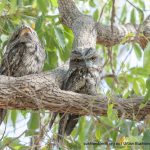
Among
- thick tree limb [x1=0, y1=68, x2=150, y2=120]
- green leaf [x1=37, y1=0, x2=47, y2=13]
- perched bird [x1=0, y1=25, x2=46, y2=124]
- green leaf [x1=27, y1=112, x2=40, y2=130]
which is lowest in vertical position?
green leaf [x1=27, y1=112, x2=40, y2=130]

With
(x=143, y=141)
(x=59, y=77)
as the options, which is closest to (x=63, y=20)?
(x=59, y=77)

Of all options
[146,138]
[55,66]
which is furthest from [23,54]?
[146,138]

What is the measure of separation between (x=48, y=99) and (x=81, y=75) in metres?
0.68

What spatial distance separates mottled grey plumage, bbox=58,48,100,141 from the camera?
3.61 m

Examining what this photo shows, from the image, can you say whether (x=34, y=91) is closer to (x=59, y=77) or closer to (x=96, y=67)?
(x=59, y=77)

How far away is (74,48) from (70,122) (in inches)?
24.6

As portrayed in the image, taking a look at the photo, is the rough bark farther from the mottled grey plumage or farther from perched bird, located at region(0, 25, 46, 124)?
perched bird, located at region(0, 25, 46, 124)

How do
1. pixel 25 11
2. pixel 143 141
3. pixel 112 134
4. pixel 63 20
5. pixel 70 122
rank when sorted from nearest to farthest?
pixel 143 141, pixel 112 134, pixel 70 122, pixel 25 11, pixel 63 20

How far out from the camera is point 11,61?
3.86 meters

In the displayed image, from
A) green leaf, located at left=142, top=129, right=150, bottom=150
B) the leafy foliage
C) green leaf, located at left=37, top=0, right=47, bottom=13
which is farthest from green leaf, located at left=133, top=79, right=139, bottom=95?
green leaf, located at left=142, top=129, right=150, bottom=150

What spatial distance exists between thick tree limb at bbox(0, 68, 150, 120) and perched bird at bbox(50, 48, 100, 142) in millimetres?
398

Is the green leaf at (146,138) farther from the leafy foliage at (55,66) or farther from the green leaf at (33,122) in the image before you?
the green leaf at (33,122)

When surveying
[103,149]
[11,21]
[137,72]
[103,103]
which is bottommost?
[103,149]

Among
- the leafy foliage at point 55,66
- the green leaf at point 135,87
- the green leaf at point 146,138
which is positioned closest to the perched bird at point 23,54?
the leafy foliage at point 55,66
